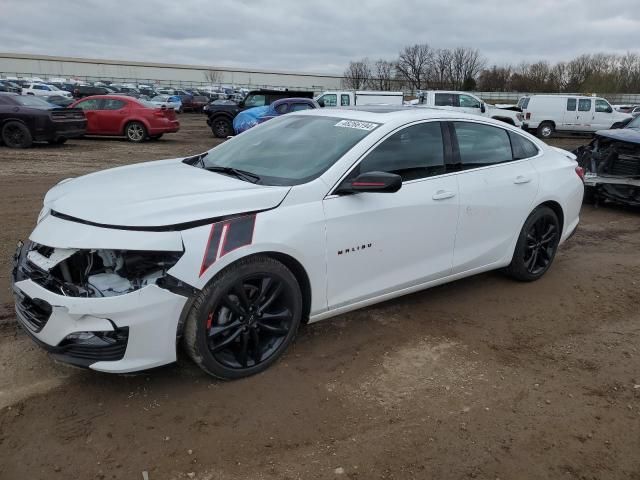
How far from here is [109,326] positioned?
2748 mm

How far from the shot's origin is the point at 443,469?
8.48ft

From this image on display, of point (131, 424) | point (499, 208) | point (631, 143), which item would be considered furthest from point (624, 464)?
point (631, 143)

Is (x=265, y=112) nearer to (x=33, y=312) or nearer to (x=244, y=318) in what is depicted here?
(x=244, y=318)

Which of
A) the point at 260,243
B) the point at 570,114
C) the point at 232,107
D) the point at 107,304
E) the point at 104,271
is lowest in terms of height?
the point at 107,304

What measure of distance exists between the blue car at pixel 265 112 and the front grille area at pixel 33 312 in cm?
1286

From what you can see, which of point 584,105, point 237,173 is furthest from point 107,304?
point 584,105

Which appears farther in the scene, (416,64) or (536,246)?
(416,64)

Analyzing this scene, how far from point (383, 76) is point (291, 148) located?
70.7 metres

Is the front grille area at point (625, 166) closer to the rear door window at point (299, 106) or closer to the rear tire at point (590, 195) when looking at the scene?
the rear tire at point (590, 195)

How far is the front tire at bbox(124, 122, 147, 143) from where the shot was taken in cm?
1703

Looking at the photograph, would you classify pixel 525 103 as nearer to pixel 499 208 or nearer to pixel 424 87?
pixel 499 208

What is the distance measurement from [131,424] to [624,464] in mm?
2549

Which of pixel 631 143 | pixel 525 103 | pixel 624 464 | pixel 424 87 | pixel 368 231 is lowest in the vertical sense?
pixel 624 464

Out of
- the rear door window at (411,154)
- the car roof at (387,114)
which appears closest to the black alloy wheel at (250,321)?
the rear door window at (411,154)
